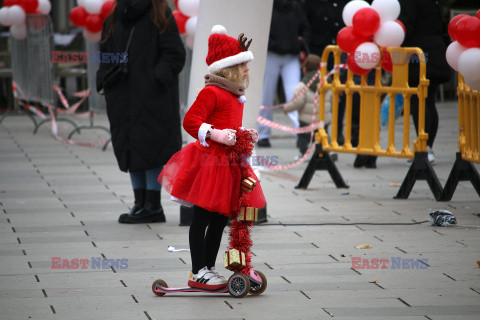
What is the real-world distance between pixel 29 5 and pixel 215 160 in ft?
31.3

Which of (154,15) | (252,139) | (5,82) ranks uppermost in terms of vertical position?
(154,15)

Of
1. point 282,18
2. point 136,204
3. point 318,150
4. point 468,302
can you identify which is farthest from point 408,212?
point 282,18

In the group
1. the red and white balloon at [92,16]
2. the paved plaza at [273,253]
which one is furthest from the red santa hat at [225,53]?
the red and white balloon at [92,16]

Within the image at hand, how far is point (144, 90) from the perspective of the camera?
283 inches

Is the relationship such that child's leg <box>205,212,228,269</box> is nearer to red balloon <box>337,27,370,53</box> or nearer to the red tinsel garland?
the red tinsel garland

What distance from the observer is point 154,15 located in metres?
7.16

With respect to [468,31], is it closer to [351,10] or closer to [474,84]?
[474,84]

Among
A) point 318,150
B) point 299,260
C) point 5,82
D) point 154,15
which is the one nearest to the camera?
point 299,260

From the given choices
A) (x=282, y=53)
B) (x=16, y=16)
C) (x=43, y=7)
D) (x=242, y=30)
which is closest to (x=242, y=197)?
(x=242, y=30)

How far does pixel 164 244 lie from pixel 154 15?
1.86m

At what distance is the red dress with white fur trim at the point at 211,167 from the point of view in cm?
505

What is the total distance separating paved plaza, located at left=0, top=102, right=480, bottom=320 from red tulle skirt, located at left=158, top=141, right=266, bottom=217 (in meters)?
0.55

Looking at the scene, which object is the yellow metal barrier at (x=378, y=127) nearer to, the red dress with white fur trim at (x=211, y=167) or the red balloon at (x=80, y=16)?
the red dress with white fur trim at (x=211, y=167)

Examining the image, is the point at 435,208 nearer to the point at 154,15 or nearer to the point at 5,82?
the point at 154,15
